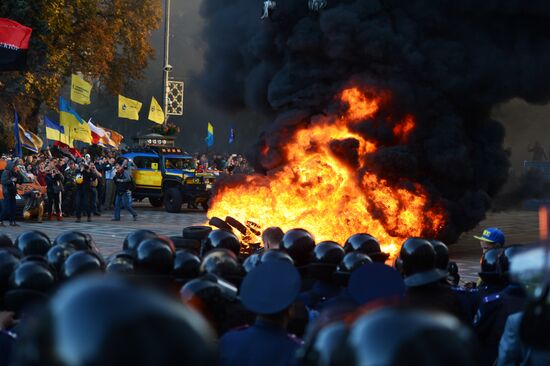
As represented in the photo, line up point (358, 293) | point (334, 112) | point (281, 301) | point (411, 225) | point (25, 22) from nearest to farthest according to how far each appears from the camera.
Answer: point (281, 301)
point (358, 293)
point (411, 225)
point (334, 112)
point (25, 22)

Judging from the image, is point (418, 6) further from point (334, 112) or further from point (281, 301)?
point (281, 301)

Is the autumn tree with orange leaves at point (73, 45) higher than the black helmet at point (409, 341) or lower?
higher

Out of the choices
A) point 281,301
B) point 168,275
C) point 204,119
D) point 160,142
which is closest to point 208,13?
point 160,142

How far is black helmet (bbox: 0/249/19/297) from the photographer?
5.15m

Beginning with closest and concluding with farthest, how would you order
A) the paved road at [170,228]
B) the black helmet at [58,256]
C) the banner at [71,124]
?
the black helmet at [58,256] → the paved road at [170,228] → the banner at [71,124]

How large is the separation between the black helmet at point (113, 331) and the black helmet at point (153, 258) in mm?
3398

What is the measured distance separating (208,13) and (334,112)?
6058 millimetres

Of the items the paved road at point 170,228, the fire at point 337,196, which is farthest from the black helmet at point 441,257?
the fire at point 337,196

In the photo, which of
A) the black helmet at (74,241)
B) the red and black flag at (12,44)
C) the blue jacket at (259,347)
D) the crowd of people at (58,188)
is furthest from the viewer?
the crowd of people at (58,188)

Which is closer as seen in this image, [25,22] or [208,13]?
[208,13]

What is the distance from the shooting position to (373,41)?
1536 centimetres

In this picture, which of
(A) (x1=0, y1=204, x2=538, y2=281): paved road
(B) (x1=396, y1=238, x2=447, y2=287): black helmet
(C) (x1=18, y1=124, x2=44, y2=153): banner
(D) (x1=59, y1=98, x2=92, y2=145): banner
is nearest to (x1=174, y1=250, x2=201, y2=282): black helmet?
(B) (x1=396, y1=238, x2=447, y2=287): black helmet

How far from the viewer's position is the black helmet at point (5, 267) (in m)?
5.15

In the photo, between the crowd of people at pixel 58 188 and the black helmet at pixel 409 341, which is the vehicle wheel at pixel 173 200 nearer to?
the crowd of people at pixel 58 188
